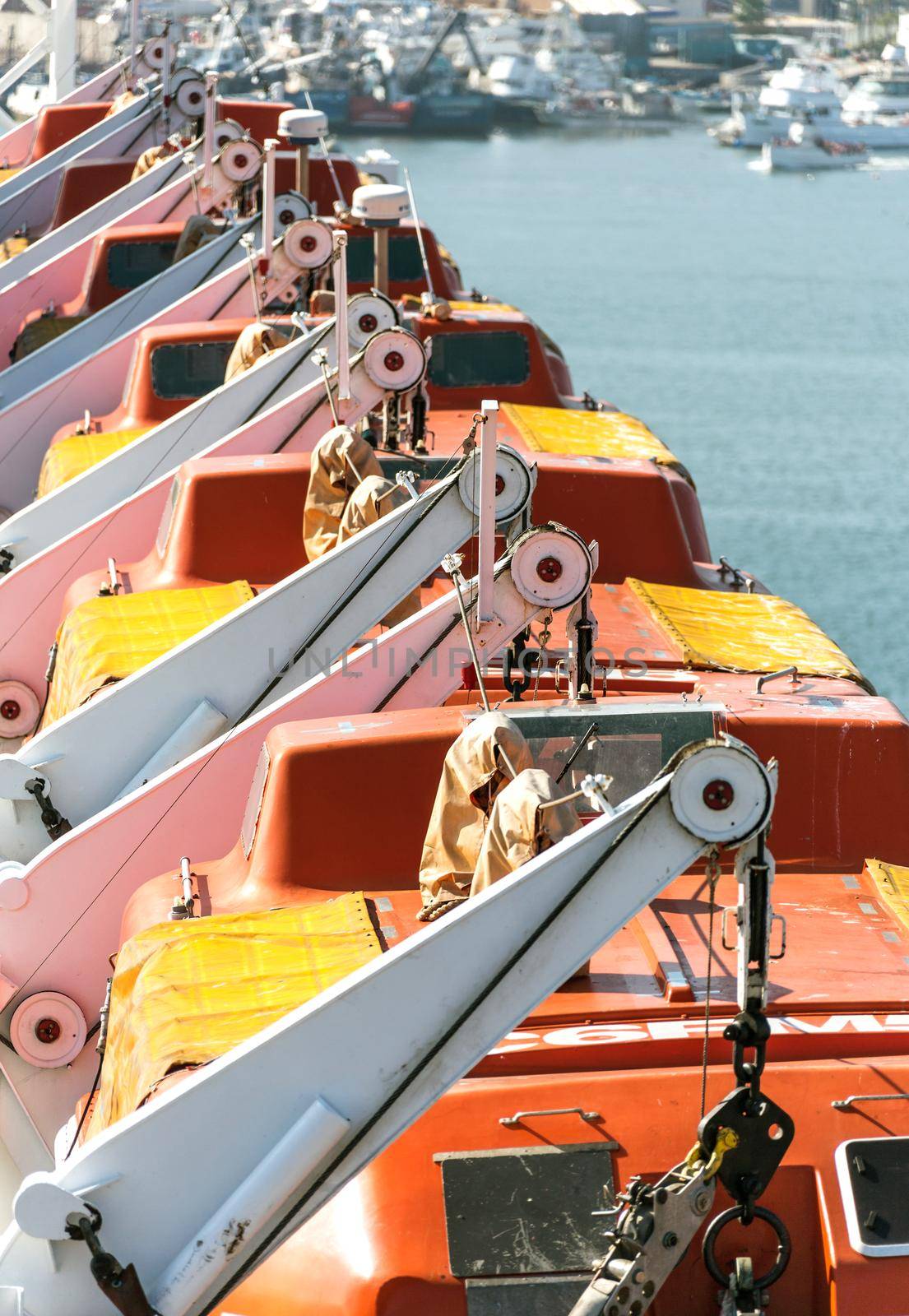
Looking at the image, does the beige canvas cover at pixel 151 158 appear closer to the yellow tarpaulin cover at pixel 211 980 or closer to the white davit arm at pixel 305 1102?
the yellow tarpaulin cover at pixel 211 980

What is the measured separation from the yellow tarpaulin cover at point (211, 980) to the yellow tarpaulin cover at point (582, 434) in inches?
284

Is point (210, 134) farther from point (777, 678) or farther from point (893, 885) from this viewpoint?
point (893, 885)

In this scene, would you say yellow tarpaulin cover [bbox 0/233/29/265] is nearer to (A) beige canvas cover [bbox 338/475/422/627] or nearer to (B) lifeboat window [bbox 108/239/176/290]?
(B) lifeboat window [bbox 108/239/176/290]

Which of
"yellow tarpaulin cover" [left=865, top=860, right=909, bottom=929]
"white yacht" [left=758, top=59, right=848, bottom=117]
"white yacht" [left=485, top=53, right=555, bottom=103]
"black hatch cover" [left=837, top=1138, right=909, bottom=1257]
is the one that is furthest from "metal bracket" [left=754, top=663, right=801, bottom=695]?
"white yacht" [left=485, top=53, right=555, bottom=103]

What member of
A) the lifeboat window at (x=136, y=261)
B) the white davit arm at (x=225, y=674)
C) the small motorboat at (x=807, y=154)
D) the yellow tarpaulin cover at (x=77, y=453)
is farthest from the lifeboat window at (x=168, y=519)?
the small motorboat at (x=807, y=154)

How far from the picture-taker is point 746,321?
45906mm

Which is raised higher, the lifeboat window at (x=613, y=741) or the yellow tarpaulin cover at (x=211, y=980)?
the lifeboat window at (x=613, y=741)

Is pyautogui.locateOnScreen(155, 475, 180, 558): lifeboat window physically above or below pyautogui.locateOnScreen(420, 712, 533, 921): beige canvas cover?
below

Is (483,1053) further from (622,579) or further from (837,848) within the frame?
(622,579)

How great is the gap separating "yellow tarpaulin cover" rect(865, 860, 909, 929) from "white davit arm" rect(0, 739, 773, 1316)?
2.38 m

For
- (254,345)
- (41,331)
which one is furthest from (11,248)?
(254,345)

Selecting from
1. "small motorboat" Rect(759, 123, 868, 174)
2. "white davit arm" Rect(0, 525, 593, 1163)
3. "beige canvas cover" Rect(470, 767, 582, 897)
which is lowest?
"small motorboat" Rect(759, 123, 868, 174)

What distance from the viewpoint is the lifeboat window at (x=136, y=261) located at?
21234mm

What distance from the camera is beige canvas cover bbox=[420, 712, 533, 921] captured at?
26.0ft
